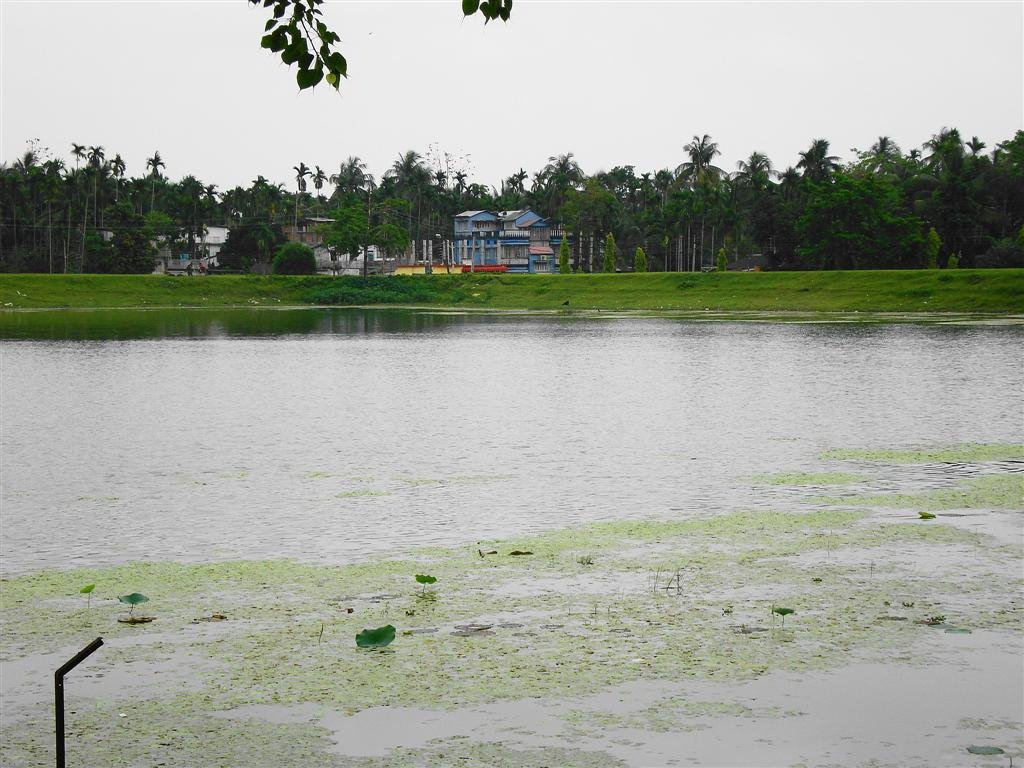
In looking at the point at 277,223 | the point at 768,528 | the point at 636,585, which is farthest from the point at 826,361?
the point at 277,223

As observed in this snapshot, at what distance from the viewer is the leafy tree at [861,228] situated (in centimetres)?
9944

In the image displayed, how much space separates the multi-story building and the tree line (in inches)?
134

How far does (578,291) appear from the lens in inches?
4178

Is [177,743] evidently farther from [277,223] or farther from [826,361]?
[277,223]

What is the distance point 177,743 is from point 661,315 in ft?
271

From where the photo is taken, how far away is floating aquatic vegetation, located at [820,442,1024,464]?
Result: 2041cm

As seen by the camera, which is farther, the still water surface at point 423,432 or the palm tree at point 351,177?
the palm tree at point 351,177

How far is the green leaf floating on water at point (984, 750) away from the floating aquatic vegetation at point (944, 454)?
42.5ft

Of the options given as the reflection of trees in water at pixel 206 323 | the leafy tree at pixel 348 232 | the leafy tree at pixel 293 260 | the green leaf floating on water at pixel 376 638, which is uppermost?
the leafy tree at pixel 348 232

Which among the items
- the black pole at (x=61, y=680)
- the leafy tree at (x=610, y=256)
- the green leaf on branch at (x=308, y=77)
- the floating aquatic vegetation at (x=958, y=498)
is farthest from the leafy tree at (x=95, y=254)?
the black pole at (x=61, y=680)

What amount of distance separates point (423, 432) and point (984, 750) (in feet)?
61.2

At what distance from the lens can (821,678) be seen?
9234mm

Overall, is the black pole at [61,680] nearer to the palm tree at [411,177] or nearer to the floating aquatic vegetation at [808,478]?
the floating aquatic vegetation at [808,478]

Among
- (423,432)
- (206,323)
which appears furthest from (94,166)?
(423,432)
